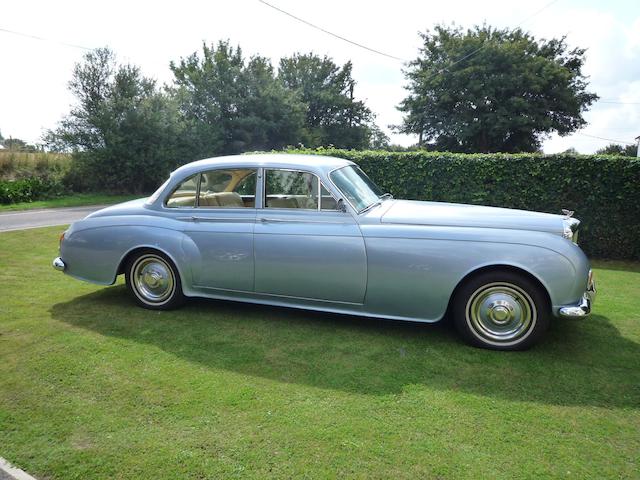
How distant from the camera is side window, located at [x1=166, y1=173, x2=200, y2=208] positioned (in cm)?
475

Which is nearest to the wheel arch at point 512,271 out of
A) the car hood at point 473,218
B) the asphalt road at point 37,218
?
the car hood at point 473,218

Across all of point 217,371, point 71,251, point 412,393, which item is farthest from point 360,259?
point 71,251

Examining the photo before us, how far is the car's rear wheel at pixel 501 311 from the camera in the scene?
3.77 metres

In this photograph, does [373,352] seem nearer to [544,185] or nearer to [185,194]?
[185,194]

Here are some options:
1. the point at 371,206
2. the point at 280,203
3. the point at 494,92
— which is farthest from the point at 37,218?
the point at 494,92

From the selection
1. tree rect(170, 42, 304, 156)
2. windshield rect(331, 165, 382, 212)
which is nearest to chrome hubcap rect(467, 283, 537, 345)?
windshield rect(331, 165, 382, 212)

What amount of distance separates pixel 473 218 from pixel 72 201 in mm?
19673

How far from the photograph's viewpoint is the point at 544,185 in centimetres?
847

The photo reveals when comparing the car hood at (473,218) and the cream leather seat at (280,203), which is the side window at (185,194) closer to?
the cream leather seat at (280,203)

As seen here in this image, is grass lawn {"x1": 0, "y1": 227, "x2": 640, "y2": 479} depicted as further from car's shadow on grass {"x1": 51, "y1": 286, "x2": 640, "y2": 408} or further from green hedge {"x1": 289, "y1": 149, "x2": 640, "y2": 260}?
green hedge {"x1": 289, "y1": 149, "x2": 640, "y2": 260}

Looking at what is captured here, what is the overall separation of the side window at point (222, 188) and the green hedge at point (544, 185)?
17.4ft

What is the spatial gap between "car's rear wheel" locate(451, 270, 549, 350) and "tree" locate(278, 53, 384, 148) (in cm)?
4581

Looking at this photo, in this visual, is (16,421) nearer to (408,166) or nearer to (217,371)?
Result: (217,371)

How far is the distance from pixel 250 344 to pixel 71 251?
8.18 feet
